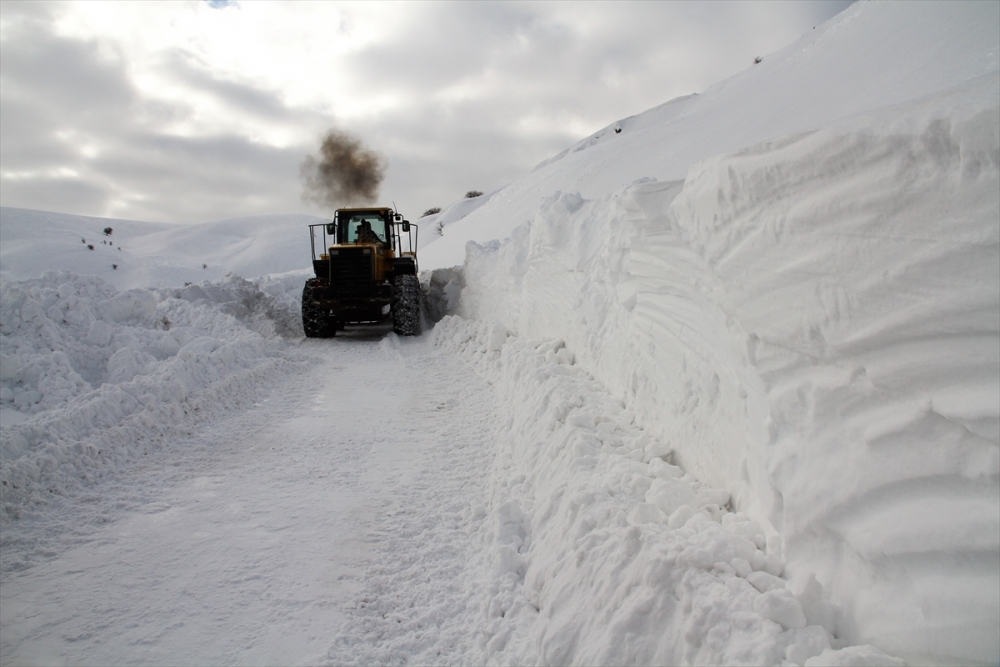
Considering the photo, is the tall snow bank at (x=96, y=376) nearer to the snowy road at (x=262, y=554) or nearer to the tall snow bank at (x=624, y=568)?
the snowy road at (x=262, y=554)

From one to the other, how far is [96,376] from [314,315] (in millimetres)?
5629

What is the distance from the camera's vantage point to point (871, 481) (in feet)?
6.07

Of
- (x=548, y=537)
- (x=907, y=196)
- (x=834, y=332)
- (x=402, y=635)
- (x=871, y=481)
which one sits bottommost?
(x=402, y=635)

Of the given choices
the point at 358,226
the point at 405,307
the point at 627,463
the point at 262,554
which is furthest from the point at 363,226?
the point at 627,463

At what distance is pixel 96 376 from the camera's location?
664 centimetres

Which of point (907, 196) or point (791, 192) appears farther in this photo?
point (791, 192)

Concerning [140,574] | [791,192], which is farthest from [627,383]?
[140,574]

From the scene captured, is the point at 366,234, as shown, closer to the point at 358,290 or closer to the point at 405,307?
the point at 358,290

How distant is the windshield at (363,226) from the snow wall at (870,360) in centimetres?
1107

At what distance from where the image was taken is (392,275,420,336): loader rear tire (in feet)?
39.2

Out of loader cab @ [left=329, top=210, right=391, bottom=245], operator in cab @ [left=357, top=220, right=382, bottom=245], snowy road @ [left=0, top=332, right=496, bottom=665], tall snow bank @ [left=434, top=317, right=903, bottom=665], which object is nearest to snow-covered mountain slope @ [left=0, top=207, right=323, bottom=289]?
loader cab @ [left=329, top=210, right=391, bottom=245]

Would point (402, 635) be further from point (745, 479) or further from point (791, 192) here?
point (791, 192)

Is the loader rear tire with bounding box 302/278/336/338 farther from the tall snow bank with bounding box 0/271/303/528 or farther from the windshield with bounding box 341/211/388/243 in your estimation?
the tall snow bank with bounding box 0/271/303/528

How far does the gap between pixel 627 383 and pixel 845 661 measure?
2.75 m
